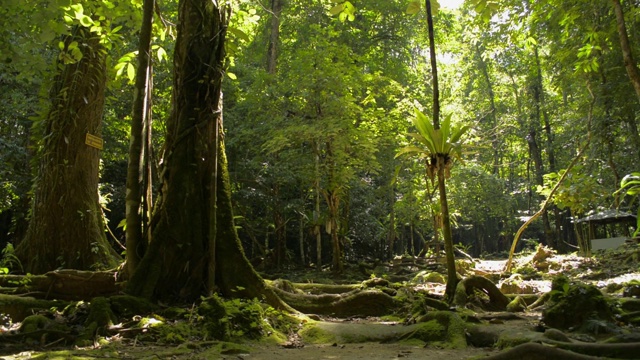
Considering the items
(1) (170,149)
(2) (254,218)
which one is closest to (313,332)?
(1) (170,149)

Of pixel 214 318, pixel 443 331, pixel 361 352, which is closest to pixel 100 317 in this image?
pixel 214 318

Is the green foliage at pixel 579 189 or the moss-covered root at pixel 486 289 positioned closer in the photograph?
the moss-covered root at pixel 486 289

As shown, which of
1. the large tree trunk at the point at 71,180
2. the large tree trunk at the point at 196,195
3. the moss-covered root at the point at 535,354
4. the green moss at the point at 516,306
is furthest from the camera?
the green moss at the point at 516,306

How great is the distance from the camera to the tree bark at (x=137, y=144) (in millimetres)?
5879

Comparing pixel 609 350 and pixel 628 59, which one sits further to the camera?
pixel 628 59

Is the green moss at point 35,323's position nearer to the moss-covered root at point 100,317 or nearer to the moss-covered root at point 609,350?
the moss-covered root at point 100,317

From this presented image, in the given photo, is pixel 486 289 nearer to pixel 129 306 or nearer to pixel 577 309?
pixel 577 309

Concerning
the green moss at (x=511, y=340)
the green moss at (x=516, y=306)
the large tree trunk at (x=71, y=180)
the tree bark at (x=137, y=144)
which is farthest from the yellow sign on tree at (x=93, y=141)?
the green moss at (x=516, y=306)

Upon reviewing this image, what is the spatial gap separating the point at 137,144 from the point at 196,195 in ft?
3.05

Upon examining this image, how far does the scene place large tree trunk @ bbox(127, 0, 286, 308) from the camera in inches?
231

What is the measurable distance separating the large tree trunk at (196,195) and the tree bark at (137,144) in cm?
24

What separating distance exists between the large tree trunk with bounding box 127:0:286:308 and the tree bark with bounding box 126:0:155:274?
0.24 meters

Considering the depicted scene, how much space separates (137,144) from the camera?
19.4 feet

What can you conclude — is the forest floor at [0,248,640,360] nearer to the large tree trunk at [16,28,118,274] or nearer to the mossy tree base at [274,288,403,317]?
the mossy tree base at [274,288,403,317]
